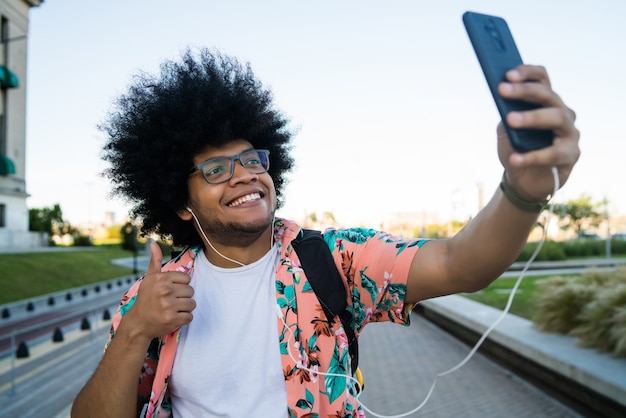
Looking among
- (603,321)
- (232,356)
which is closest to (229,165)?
(232,356)

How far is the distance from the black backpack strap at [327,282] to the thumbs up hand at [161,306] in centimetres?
44

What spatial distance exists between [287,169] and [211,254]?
112 centimetres

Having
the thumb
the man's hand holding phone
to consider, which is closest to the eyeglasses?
the thumb

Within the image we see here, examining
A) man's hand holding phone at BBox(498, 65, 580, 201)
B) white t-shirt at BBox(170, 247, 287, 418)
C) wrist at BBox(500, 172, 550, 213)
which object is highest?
man's hand holding phone at BBox(498, 65, 580, 201)

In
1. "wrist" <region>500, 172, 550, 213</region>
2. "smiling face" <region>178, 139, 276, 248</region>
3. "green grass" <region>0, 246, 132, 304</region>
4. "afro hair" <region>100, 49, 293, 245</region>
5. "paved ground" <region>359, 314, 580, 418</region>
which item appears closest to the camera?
"wrist" <region>500, 172, 550, 213</region>

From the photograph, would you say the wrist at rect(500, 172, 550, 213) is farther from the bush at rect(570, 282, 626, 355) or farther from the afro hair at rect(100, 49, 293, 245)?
the bush at rect(570, 282, 626, 355)

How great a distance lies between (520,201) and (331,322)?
811 mm

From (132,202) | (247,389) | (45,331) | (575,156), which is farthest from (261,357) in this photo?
Answer: (45,331)

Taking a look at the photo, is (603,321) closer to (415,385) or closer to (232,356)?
(415,385)

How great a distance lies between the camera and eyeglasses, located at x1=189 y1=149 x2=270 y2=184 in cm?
240

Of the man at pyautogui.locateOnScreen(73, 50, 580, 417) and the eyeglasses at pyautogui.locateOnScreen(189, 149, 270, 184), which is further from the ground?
the eyeglasses at pyautogui.locateOnScreen(189, 149, 270, 184)

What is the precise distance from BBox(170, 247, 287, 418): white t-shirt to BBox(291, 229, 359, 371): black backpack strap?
7.7 inches

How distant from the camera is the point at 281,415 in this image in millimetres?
1899

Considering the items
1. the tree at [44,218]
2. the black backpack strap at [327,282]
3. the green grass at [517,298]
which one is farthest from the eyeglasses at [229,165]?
the tree at [44,218]
